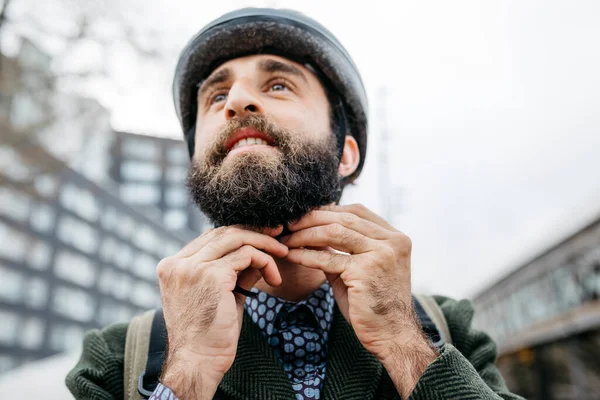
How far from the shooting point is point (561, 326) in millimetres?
7957

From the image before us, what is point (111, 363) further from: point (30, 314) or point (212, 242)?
point (30, 314)

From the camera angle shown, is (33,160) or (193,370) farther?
(33,160)

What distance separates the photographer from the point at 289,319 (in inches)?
81.8

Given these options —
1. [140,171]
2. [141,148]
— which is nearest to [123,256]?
[140,171]

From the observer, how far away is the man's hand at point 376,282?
161cm

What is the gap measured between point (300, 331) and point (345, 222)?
56 cm

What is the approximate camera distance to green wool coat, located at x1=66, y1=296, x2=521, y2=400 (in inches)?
59.4

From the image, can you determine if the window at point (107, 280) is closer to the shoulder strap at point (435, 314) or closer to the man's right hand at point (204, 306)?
the shoulder strap at point (435, 314)

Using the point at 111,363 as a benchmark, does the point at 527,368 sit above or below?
below

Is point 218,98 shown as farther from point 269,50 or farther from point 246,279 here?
point 246,279

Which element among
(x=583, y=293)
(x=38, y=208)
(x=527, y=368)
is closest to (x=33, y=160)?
(x=527, y=368)

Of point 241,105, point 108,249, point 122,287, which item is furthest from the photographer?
point 122,287

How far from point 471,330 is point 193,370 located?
137cm

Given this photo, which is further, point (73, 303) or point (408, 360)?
point (73, 303)
